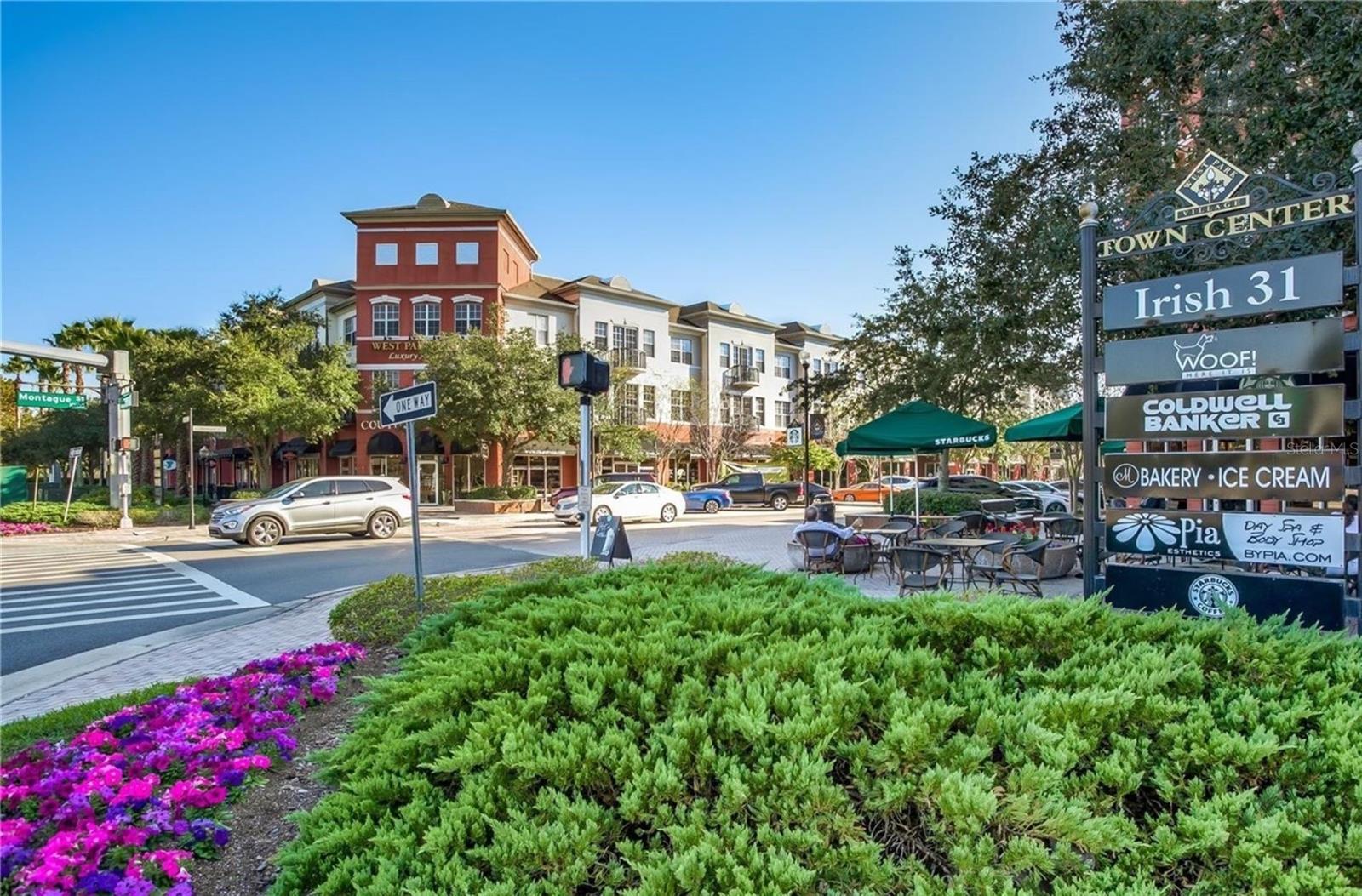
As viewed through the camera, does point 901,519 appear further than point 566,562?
Yes

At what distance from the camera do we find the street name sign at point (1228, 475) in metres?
4.78

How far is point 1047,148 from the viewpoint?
1525 centimetres

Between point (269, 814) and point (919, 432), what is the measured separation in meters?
10.3

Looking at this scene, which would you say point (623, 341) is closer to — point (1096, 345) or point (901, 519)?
point (901, 519)

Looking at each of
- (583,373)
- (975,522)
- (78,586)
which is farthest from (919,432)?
(78,586)

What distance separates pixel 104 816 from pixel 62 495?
158 feet

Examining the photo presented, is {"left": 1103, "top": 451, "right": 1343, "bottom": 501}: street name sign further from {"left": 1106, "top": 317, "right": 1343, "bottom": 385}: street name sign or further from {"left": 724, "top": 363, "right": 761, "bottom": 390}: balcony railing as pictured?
{"left": 724, "top": 363, "right": 761, "bottom": 390}: balcony railing

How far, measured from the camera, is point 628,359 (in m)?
40.9

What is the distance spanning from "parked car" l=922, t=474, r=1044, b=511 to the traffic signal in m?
20.6

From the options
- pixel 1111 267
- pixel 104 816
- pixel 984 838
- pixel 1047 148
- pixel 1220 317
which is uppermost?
pixel 1047 148

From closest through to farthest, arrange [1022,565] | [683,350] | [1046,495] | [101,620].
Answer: [101,620] → [1022,565] → [1046,495] → [683,350]

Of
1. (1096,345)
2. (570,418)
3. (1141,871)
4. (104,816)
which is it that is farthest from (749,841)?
(570,418)

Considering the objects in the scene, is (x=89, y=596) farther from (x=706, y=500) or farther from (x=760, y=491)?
(x=760, y=491)

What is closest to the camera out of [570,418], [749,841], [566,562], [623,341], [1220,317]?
[749,841]
